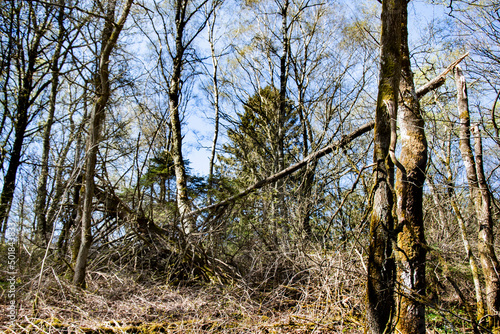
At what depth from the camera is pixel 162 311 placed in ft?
12.7

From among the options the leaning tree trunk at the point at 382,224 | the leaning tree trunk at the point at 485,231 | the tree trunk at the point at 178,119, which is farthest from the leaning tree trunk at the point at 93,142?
the leaning tree trunk at the point at 485,231

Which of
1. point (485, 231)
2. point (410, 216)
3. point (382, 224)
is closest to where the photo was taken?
point (382, 224)

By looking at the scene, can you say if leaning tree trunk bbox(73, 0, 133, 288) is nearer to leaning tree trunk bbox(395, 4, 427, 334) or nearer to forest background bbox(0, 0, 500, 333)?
forest background bbox(0, 0, 500, 333)

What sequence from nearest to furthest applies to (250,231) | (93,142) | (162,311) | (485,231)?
(162,311) < (93,142) < (485,231) < (250,231)

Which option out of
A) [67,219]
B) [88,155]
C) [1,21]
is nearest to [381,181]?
[88,155]

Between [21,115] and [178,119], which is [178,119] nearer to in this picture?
[178,119]

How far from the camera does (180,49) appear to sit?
771 cm

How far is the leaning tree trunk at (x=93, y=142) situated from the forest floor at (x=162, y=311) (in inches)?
12.3

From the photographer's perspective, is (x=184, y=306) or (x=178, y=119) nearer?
(x=184, y=306)

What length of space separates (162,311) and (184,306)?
11.0 inches

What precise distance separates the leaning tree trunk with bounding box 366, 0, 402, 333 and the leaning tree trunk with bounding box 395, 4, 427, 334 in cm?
11

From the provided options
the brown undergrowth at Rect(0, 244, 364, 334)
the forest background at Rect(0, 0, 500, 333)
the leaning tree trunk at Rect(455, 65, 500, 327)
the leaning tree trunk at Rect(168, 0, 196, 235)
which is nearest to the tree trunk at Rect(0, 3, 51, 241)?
the forest background at Rect(0, 0, 500, 333)

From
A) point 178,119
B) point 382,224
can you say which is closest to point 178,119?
point 178,119

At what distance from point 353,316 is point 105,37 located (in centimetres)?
479
